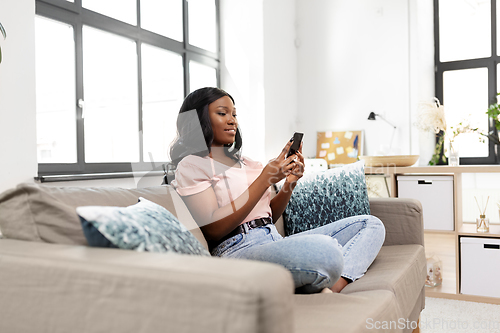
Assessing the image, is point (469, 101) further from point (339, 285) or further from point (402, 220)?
Answer: point (339, 285)

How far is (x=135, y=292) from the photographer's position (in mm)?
639

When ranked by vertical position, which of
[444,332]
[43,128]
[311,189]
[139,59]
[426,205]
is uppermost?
[139,59]

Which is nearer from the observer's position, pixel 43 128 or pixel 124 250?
pixel 124 250

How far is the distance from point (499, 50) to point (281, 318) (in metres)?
4.10

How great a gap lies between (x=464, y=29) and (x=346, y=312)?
152 inches

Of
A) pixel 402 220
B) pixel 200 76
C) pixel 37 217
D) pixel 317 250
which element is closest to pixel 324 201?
pixel 402 220

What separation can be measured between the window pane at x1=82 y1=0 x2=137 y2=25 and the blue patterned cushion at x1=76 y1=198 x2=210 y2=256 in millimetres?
2257

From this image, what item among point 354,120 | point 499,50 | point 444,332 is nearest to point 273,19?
point 354,120

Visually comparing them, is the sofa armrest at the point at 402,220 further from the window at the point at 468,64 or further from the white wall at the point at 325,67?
the window at the point at 468,64

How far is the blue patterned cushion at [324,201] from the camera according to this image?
1.86 m

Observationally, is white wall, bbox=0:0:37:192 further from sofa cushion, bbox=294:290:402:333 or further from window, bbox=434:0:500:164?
window, bbox=434:0:500:164

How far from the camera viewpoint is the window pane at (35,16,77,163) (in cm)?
239

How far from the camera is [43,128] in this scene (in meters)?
2.42

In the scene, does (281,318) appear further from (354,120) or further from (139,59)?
(354,120)
